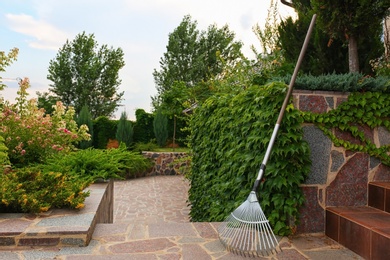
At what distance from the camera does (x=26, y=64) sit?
7246 millimetres

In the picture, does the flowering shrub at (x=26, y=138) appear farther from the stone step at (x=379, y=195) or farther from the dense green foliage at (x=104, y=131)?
the dense green foliage at (x=104, y=131)

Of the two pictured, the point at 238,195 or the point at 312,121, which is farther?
the point at 238,195

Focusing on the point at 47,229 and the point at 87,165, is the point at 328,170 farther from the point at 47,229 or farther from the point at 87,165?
the point at 87,165

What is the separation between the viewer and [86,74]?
23.9m

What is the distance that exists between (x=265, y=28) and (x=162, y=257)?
23.0 ft

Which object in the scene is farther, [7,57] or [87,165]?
[7,57]

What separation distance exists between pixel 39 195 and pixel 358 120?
304 cm

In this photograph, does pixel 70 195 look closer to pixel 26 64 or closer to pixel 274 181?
pixel 274 181

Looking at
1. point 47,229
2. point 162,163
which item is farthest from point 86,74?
point 47,229

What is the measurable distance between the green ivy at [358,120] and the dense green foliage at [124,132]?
1208 centimetres

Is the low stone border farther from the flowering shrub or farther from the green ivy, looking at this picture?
the flowering shrub

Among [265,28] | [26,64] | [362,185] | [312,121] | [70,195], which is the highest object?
[265,28]

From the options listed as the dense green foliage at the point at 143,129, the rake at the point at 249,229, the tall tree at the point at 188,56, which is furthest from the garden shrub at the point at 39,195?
the tall tree at the point at 188,56

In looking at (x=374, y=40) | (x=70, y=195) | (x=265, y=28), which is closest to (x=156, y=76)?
(x=265, y=28)
